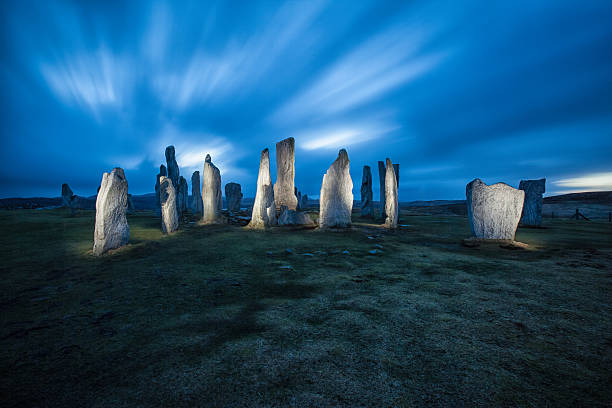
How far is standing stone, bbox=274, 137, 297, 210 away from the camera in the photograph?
14078mm

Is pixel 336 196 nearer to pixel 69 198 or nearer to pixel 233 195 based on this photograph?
pixel 233 195

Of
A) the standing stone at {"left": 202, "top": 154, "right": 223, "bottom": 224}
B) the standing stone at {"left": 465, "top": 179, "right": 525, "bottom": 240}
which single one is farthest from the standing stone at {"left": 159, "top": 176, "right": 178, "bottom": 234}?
the standing stone at {"left": 465, "top": 179, "right": 525, "bottom": 240}

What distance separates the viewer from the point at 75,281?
445 centimetres

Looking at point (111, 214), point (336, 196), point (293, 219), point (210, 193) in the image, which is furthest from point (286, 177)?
point (111, 214)

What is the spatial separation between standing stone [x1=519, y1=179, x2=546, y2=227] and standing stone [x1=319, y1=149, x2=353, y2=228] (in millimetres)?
9151

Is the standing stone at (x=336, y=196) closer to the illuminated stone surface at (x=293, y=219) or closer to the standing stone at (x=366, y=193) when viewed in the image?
the illuminated stone surface at (x=293, y=219)

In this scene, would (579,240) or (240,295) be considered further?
(579,240)

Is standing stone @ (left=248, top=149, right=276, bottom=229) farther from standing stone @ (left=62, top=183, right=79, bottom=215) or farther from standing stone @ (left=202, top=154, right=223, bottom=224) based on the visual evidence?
standing stone @ (left=62, top=183, right=79, bottom=215)

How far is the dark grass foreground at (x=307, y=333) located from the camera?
5.85ft

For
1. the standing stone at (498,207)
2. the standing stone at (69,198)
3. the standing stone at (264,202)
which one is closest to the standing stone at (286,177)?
the standing stone at (264,202)

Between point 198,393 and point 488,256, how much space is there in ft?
22.5

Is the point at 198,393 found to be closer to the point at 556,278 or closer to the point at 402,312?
the point at 402,312

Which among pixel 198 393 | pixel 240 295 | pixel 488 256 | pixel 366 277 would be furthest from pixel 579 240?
pixel 198 393

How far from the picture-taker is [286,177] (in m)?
14.1
